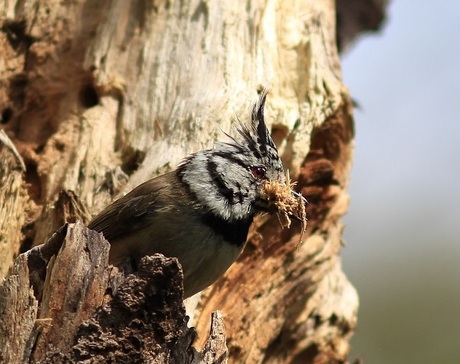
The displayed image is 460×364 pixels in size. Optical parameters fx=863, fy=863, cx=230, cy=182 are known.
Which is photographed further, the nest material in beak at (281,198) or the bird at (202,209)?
the nest material in beak at (281,198)

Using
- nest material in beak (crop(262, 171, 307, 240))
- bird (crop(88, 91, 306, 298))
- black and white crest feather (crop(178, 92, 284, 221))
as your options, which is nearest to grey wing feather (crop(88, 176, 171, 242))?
bird (crop(88, 91, 306, 298))

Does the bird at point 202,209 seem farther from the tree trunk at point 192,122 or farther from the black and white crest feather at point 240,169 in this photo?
the tree trunk at point 192,122

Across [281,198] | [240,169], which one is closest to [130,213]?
[240,169]

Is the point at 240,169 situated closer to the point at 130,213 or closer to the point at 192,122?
the point at 192,122

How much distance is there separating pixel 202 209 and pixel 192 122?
76cm

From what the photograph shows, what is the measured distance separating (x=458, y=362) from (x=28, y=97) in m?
6.32

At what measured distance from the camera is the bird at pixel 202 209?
410 cm

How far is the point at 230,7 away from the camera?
5219mm

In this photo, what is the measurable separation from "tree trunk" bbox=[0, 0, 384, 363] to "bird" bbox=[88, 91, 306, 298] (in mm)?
323

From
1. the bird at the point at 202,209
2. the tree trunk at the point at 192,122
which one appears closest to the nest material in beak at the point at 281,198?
the bird at the point at 202,209

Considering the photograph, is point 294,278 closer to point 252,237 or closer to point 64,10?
point 252,237

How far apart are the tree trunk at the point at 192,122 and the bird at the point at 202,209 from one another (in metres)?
0.32

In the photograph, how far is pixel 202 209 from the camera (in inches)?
166

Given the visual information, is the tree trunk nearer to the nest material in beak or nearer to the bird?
the bird
